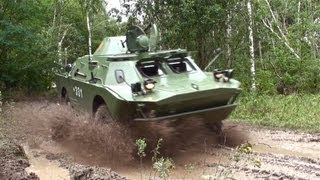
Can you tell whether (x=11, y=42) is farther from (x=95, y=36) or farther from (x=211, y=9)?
(x=95, y=36)

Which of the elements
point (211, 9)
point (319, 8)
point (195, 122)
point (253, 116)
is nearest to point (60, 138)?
point (195, 122)

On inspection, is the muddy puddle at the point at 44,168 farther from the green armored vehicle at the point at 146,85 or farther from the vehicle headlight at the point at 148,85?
the vehicle headlight at the point at 148,85

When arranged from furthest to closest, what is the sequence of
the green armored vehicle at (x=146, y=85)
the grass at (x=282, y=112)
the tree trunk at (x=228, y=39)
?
1. the tree trunk at (x=228, y=39)
2. the grass at (x=282, y=112)
3. the green armored vehicle at (x=146, y=85)

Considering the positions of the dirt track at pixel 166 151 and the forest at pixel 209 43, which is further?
the forest at pixel 209 43

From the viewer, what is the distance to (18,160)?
7672mm

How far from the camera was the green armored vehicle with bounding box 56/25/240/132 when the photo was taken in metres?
8.02

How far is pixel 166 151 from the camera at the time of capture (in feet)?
27.6

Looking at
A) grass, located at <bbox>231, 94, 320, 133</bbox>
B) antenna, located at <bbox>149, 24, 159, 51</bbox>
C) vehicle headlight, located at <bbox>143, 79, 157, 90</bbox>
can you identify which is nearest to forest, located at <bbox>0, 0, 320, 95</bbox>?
grass, located at <bbox>231, 94, 320, 133</bbox>

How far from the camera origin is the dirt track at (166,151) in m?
7.25

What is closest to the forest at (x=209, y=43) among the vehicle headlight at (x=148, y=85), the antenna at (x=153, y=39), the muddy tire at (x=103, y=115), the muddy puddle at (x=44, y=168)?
the antenna at (x=153, y=39)

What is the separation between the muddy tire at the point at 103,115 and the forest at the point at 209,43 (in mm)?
5673

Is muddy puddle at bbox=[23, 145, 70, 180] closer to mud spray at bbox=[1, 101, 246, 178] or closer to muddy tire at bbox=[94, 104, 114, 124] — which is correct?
mud spray at bbox=[1, 101, 246, 178]

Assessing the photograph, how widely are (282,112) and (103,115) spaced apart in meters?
5.14

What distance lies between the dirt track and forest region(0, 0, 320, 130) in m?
4.79
